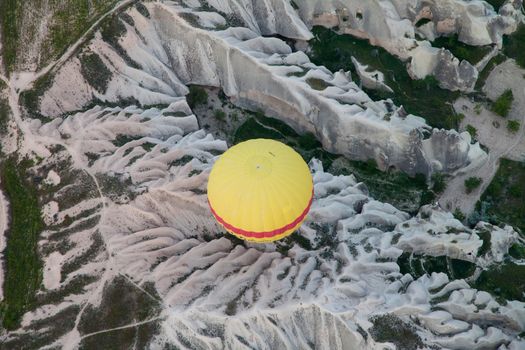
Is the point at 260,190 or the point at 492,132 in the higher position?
the point at 260,190

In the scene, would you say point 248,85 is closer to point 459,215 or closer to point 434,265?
point 459,215

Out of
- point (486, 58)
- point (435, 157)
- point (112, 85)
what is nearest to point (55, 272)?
point (112, 85)

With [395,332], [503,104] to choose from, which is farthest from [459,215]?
[395,332]

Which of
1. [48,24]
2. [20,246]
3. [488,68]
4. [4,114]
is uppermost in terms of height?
[48,24]

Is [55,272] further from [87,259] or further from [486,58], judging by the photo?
[486,58]

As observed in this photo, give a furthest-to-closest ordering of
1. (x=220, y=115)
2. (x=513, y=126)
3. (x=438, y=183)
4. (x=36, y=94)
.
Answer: (x=220, y=115) < (x=513, y=126) < (x=36, y=94) < (x=438, y=183)

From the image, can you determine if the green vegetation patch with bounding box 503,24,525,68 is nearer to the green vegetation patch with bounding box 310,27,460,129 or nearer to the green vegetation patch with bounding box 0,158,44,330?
the green vegetation patch with bounding box 310,27,460,129

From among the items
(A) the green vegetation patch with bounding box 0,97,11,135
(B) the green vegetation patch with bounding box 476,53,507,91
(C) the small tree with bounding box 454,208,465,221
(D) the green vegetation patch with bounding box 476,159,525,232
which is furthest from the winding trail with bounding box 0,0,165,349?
(B) the green vegetation patch with bounding box 476,53,507,91

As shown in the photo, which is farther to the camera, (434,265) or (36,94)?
(36,94)
